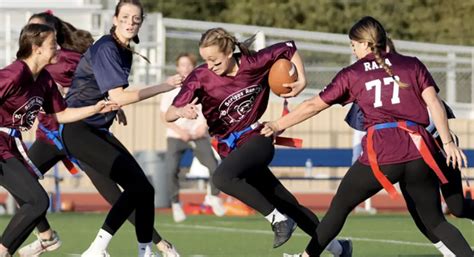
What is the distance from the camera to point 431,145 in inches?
366

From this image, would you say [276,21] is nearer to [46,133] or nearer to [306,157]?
[306,157]

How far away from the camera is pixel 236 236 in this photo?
14109mm

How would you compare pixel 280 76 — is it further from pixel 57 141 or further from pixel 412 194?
pixel 57 141

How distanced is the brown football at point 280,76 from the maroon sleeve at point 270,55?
44 millimetres

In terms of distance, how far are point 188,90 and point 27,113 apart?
1.17 metres

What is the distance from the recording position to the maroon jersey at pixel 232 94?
404 inches

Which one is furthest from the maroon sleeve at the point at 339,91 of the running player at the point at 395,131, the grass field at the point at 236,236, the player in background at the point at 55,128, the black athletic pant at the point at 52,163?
the grass field at the point at 236,236

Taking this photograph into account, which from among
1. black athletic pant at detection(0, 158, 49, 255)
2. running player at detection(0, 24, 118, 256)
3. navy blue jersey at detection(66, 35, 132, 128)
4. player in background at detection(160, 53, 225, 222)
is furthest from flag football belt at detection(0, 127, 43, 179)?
player in background at detection(160, 53, 225, 222)

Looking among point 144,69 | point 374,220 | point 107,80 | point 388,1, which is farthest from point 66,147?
point 388,1

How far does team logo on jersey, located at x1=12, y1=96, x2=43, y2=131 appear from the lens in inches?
385

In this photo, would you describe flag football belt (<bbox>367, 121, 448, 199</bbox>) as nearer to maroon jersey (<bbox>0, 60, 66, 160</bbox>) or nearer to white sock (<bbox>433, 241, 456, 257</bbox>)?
white sock (<bbox>433, 241, 456, 257</bbox>)

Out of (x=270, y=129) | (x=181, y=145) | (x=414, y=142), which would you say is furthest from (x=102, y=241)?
(x=181, y=145)

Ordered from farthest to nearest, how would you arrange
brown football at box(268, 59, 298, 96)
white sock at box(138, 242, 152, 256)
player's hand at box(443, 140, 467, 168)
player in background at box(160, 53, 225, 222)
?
1. player in background at box(160, 53, 225, 222)
2. brown football at box(268, 59, 298, 96)
3. white sock at box(138, 242, 152, 256)
4. player's hand at box(443, 140, 467, 168)

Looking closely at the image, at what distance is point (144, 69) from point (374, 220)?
279 inches
